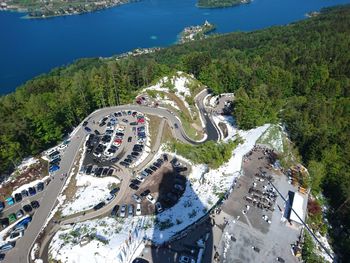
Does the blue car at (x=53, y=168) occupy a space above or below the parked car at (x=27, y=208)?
above

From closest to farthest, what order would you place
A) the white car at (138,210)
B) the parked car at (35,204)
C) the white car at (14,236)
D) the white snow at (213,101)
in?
the white car at (14,236) → the white car at (138,210) → the parked car at (35,204) → the white snow at (213,101)

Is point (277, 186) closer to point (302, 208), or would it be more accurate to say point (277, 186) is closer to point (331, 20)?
point (302, 208)

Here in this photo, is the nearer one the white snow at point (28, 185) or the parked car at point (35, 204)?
the parked car at point (35, 204)

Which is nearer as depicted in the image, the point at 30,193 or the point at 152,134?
the point at 30,193

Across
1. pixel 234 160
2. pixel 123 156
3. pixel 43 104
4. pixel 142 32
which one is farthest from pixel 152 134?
pixel 142 32

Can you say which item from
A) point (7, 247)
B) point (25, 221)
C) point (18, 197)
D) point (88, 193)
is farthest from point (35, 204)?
point (88, 193)

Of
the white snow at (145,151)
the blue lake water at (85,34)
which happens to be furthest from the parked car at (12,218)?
the blue lake water at (85,34)

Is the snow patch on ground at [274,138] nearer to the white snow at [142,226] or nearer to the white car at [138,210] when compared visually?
the white snow at [142,226]
